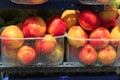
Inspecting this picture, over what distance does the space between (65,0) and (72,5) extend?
38mm

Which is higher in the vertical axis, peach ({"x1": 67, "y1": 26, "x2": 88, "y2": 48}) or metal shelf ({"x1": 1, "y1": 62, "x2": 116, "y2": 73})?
peach ({"x1": 67, "y1": 26, "x2": 88, "y2": 48})

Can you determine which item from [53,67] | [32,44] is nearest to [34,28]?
[32,44]

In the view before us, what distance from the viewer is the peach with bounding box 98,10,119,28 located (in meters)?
1.06

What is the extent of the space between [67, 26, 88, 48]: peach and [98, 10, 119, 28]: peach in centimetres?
9

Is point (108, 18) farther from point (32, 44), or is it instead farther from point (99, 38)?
point (32, 44)

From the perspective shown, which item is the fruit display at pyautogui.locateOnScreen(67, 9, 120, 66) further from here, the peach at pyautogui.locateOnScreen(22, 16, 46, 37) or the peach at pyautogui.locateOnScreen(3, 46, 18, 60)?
the peach at pyautogui.locateOnScreen(3, 46, 18, 60)

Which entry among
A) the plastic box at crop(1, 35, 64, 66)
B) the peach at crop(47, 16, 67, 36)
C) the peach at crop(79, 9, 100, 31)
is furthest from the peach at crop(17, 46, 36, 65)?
the peach at crop(79, 9, 100, 31)

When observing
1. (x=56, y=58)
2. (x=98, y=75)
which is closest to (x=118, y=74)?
(x=98, y=75)

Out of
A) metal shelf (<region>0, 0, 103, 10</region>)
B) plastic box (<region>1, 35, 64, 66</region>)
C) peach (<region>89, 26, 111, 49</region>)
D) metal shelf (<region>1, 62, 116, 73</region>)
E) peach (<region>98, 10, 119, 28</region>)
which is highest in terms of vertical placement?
metal shelf (<region>0, 0, 103, 10</region>)

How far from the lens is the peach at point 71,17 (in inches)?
42.6

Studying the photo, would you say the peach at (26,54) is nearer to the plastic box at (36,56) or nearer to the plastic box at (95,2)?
the plastic box at (36,56)

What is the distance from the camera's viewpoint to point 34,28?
1007 millimetres

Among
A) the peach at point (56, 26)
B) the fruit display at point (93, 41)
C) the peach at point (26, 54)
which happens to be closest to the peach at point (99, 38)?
the fruit display at point (93, 41)

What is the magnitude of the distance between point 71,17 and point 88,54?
6.5 inches
